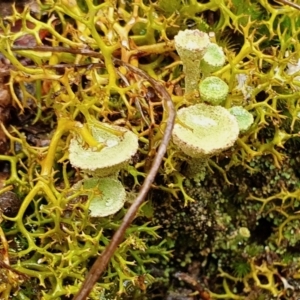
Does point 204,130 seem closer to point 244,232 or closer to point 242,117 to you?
point 242,117

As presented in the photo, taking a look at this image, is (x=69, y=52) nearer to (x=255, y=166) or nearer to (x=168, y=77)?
(x=168, y=77)

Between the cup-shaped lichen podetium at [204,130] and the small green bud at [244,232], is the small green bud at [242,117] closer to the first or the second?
the cup-shaped lichen podetium at [204,130]

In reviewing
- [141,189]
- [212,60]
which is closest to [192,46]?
[212,60]

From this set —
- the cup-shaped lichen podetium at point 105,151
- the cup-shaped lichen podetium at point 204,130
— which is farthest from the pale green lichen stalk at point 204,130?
the cup-shaped lichen podetium at point 105,151

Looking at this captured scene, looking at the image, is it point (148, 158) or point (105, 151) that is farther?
point (148, 158)

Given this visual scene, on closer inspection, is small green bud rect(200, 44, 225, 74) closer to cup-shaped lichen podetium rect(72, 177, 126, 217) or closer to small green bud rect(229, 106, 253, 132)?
small green bud rect(229, 106, 253, 132)
